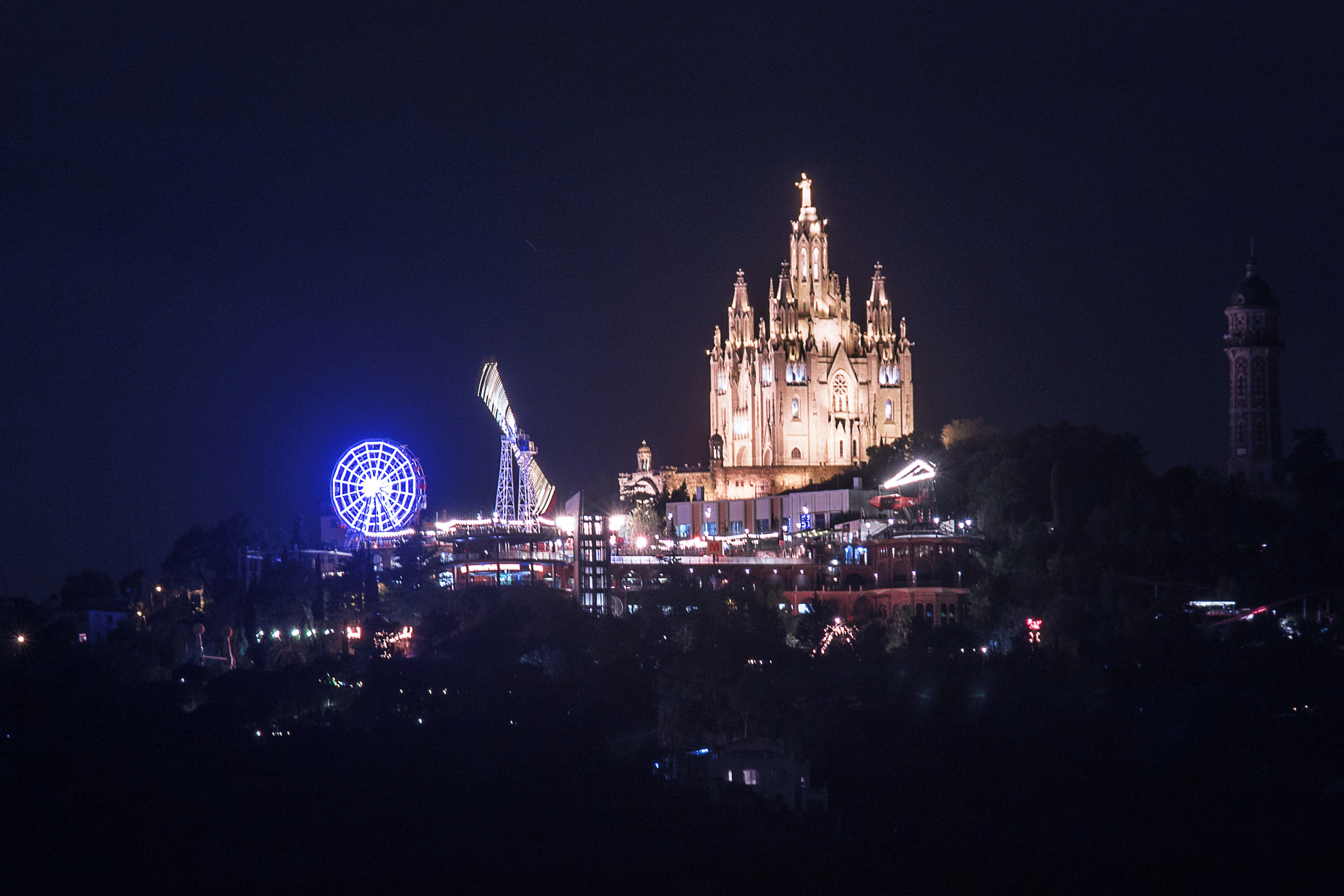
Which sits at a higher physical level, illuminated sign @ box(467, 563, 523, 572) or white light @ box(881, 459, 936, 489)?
white light @ box(881, 459, 936, 489)

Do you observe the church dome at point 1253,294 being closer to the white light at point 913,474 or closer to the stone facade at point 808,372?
the white light at point 913,474

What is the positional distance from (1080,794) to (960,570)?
103ft

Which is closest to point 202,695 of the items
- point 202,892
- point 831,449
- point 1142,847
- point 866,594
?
point 202,892

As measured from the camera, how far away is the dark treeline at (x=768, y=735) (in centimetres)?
6250

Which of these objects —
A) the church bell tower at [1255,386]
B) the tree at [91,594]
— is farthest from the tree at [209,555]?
the church bell tower at [1255,386]

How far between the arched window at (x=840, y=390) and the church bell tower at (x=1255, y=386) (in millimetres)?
47244

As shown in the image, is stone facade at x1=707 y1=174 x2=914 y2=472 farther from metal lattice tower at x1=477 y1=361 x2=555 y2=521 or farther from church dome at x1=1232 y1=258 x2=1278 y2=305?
church dome at x1=1232 y1=258 x2=1278 y2=305

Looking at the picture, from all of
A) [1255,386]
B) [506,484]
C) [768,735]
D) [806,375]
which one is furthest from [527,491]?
[768,735]

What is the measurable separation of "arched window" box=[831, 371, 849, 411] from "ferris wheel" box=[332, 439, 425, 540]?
41223mm

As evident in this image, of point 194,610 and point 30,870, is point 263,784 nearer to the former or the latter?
point 30,870

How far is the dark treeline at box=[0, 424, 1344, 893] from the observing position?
62.5m

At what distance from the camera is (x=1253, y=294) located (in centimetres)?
9700

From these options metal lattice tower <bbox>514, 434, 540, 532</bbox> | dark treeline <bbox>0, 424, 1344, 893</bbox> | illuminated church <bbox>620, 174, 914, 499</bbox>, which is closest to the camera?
dark treeline <bbox>0, 424, 1344, 893</bbox>

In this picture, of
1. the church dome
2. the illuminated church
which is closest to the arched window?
the illuminated church
